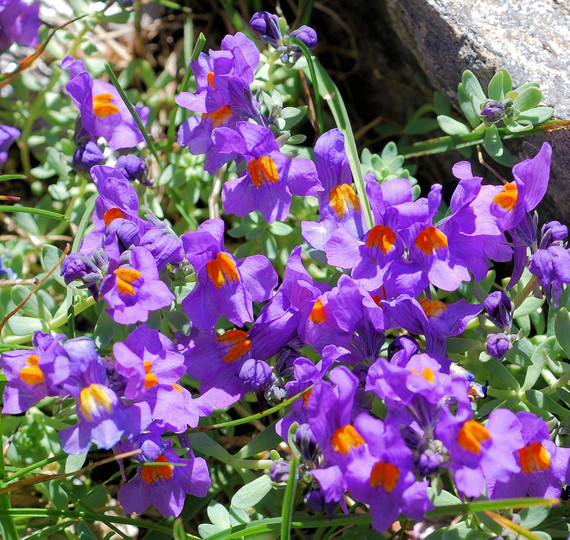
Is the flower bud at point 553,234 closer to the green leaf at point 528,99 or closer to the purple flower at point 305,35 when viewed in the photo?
the green leaf at point 528,99

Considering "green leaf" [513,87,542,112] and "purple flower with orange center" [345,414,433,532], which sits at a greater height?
"green leaf" [513,87,542,112]

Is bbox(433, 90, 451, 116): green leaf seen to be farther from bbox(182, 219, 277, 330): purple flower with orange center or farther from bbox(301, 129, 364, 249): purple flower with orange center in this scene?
bbox(182, 219, 277, 330): purple flower with orange center

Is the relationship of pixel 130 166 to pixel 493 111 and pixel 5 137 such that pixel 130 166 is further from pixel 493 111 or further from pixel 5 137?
pixel 493 111

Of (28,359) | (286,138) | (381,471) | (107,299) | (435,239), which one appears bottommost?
(381,471)

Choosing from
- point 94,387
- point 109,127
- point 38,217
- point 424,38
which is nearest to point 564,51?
point 424,38

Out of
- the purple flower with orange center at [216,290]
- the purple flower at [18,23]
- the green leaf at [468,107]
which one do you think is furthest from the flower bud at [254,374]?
the purple flower at [18,23]

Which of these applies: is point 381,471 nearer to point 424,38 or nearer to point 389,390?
point 389,390

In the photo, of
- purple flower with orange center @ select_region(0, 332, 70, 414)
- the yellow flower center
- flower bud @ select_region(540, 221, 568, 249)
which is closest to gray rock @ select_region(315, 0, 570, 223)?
flower bud @ select_region(540, 221, 568, 249)
